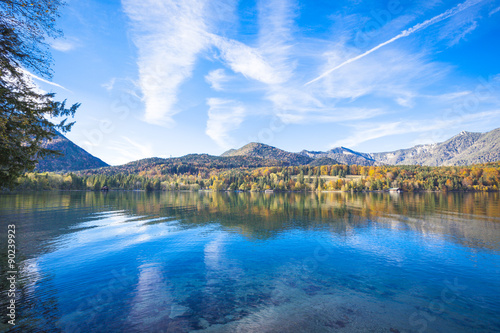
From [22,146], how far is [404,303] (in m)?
27.8

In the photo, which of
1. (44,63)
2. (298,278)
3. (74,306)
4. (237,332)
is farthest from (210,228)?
(44,63)

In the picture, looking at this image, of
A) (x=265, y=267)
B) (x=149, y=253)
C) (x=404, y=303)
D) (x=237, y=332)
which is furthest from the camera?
(x=149, y=253)

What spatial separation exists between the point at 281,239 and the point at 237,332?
72.2 ft

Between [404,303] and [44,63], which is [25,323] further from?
[404,303]

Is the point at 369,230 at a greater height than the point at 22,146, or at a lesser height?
lesser

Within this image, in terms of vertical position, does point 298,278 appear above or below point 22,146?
below

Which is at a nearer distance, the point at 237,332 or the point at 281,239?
the point at 237,332

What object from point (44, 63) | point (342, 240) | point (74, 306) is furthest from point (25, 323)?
point (342, 240)

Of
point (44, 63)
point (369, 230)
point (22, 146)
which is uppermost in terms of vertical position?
point (44, 63)

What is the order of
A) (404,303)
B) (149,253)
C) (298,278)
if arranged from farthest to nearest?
(149,253)
(298,278)
(404,303)

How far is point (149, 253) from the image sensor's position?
26.7 meters

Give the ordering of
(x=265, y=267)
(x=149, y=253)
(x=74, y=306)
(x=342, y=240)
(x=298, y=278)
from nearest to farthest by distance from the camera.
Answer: (x=74, y=306) < (x=298, y=278) < (x=265, y=267) < (x=149, y=253) < (x=342, y=240)

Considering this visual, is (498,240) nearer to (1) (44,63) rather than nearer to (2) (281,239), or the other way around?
(2) (281,239)

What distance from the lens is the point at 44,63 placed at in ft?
40.8
